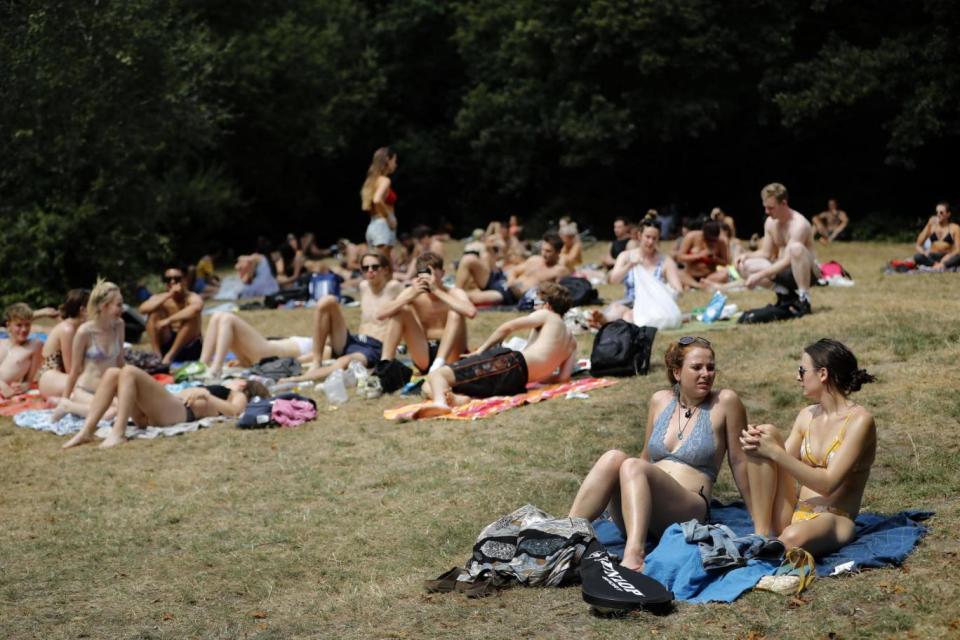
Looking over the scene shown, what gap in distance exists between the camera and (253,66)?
1321 inches

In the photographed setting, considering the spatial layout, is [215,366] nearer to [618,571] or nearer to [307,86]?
[618,571]

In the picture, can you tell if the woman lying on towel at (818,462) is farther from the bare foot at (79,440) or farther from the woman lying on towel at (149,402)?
the bare foot at (79,440)

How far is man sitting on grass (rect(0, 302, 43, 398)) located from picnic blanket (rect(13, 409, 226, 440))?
52.1 inches

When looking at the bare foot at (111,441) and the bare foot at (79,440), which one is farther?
the bare foot at (79,440)

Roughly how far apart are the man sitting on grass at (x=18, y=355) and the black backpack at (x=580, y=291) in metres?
6.50

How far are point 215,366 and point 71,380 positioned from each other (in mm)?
1966

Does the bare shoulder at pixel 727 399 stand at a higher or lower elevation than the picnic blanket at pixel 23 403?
higher

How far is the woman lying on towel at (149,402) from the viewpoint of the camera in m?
10.6

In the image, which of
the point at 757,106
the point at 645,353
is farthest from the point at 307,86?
the point at 645,353

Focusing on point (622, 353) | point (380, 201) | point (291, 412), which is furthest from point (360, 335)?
point (380, 201)

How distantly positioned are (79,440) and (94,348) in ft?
3.16

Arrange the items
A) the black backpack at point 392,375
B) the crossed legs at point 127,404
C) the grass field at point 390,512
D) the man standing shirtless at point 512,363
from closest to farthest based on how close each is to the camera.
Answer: the grass field at point 390,512, the crossed legs at point 127,404, the man standing shirtless at point 512,363, the black backpack at point 392,375

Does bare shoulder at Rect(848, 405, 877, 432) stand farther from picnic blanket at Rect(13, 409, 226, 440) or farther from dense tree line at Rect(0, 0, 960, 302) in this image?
dense tree line at Rect(0, 0, 960, 302)

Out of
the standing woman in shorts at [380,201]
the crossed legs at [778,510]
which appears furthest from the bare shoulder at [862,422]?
the standing woman in shorts at [380,201]
